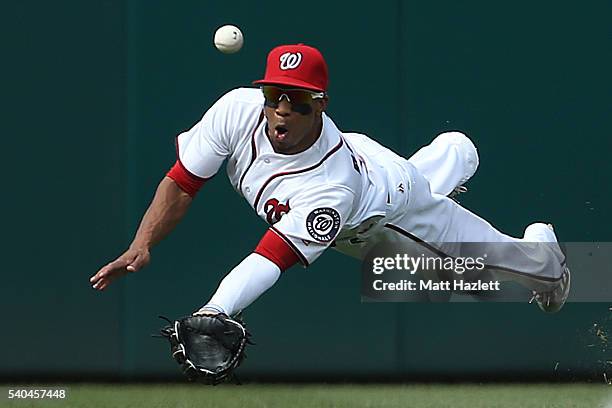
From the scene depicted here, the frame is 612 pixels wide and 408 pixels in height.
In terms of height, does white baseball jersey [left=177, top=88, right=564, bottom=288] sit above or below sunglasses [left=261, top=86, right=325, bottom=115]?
below

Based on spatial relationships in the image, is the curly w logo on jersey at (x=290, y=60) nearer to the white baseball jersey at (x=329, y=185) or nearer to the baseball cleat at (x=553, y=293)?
the white baseball jersey at (x=329, y=185)

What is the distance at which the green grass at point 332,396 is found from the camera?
22.6ft

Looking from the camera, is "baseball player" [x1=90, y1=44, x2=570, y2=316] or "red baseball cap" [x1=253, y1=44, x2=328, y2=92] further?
"red baseball cap" [x1=253, y1=44, x2=328, y2=92]

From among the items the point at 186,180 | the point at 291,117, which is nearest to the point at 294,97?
the point at 291,117

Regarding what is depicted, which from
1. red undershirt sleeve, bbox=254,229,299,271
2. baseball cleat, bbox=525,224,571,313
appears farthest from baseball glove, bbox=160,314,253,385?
baseball cleat, bbox=525,224,571,313

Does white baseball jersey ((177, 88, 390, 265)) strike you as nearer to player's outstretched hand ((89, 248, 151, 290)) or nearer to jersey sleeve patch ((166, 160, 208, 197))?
jersey sleeve patch ((166, 160, 208, 197))

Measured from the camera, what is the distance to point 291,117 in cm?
558

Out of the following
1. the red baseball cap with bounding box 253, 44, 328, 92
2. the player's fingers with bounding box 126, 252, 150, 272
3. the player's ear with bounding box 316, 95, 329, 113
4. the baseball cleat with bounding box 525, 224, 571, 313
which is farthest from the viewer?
the baseball cleat with bounding box 525, 224, 571, 313

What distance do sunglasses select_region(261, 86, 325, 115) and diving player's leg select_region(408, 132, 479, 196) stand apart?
44.4 inches

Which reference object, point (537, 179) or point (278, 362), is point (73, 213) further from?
point (537, 179)

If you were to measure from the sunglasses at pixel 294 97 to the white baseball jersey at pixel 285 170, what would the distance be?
170 millimetres

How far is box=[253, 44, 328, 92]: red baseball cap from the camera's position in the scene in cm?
551

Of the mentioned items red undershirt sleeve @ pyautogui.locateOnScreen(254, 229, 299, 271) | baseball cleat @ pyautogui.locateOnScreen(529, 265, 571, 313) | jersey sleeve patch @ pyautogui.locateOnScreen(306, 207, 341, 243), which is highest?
jersey sleeve patch @ pyautogui.locateOnScreen(306, 207, 341, 243)

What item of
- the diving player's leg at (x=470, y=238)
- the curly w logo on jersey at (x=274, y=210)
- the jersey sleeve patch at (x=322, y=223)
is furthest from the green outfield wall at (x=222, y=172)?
the jersey sleeve patch at (x=322, y=223)
